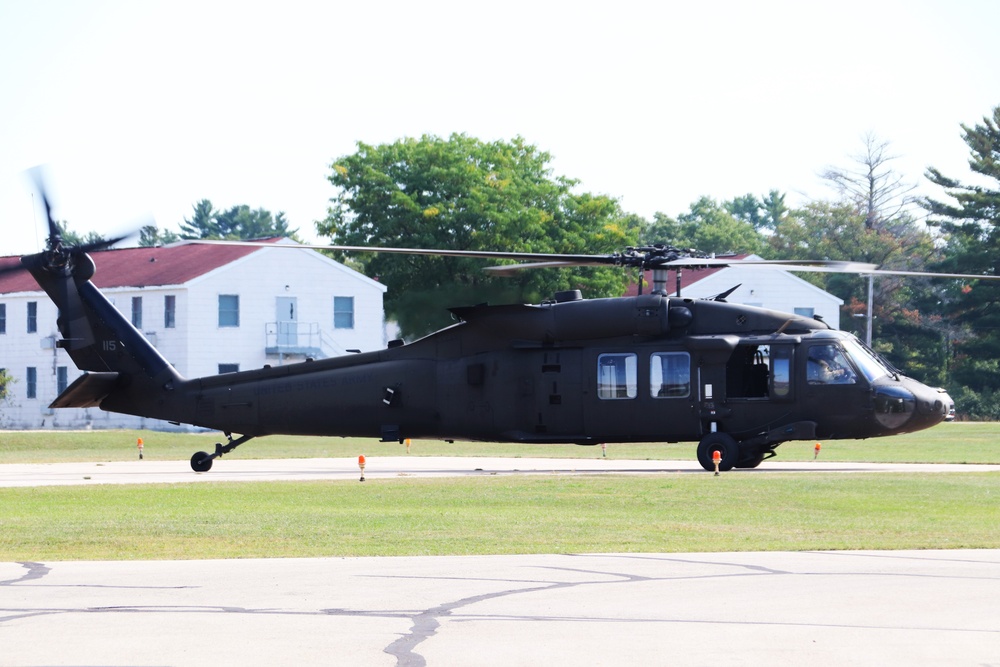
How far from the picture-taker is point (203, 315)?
65.8 m

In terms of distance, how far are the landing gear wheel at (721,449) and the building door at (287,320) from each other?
42.3 m

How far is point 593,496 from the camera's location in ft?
81.8

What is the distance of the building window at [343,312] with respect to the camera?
70.2 metres

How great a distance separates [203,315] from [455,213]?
46.4 feet

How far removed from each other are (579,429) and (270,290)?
4261 centimetres

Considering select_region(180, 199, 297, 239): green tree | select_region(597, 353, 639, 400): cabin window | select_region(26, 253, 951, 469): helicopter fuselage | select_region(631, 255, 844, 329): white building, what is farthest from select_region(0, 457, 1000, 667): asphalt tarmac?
select_region(180, 199, 297, 239): green tree

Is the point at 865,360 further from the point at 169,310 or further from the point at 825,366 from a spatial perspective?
the point at 169,310

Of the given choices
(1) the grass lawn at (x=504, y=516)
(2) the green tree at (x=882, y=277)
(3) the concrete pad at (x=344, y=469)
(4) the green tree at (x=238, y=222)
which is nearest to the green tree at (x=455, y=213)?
(2) the green tree at (x=882, y=277)

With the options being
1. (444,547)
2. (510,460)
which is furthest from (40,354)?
(444,547)

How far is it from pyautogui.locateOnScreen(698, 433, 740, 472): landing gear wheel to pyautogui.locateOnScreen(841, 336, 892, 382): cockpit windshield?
2787 millimetres

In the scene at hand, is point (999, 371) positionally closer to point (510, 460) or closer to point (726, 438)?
point (510, 460)

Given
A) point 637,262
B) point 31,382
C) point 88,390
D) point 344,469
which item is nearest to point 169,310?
point 31,382

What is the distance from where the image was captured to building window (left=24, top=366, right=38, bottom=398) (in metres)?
71.8

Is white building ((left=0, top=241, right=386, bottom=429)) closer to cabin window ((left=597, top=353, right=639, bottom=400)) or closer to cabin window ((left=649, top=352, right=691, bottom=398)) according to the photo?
cabin window ((left=597, top=353, right=639, bottom=400))
